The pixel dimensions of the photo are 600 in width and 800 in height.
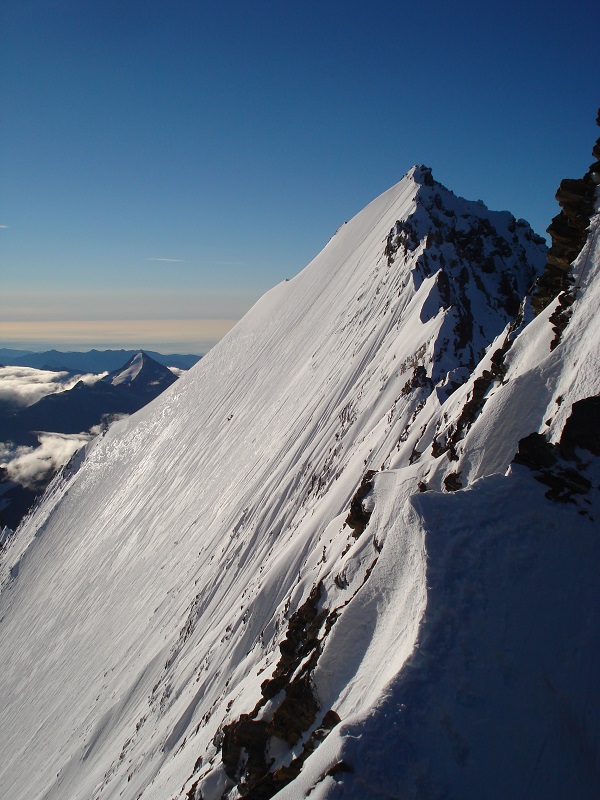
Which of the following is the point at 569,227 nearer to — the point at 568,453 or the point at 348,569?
the point at 568,453

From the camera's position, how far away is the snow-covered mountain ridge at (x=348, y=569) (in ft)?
24.1

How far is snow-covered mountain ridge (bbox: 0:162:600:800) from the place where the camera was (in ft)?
24.1

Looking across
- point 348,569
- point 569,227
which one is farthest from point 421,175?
point 348,569

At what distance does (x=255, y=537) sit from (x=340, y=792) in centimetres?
2452

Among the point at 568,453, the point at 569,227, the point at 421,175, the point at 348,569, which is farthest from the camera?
the point at 421,175

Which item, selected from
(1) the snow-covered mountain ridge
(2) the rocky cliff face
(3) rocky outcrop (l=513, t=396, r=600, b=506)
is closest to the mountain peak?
(1) the snow-covered mountain ridge

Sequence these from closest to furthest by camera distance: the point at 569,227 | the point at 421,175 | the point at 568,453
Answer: the point at 568,453, the point at 569,227, the point at 421,175

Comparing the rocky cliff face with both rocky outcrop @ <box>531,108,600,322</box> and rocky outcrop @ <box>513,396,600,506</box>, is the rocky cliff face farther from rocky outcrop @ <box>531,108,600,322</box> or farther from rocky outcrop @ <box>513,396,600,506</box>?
rocky outcrop @ <box>513,396,600,506</box>

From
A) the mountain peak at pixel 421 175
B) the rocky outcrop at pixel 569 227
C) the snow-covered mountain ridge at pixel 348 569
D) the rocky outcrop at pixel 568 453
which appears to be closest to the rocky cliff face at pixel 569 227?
the rocky outcrop at pixel 569 227

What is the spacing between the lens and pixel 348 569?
1302 centimetres

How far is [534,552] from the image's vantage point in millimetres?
8562

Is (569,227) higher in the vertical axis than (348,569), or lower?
higher

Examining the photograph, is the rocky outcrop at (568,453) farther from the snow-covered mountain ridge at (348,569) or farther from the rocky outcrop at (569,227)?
the rocky outcrop at (569,227)

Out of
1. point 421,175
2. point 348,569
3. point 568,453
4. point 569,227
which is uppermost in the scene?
point 421,175
